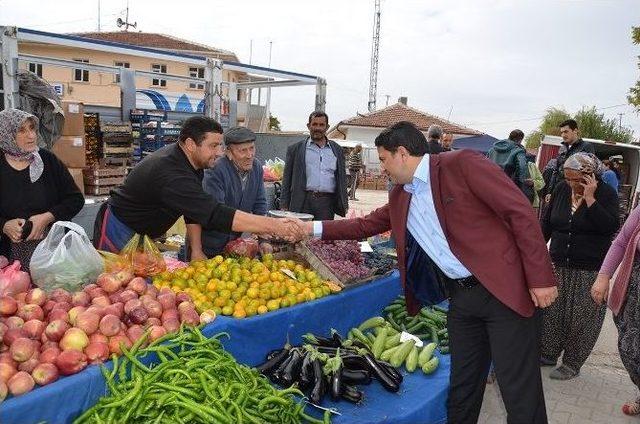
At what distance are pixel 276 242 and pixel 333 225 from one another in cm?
110

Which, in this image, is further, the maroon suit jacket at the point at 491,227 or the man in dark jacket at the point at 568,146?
the man in dark jacket at the point at 568,146

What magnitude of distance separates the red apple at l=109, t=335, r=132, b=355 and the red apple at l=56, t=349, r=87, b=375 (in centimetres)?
18

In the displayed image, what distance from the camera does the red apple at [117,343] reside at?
2.48 metres

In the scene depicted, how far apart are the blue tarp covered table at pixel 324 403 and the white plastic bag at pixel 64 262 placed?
0.86 m

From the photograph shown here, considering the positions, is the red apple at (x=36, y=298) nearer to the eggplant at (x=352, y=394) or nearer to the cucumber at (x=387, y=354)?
the eggplant at (x=352, y=394)

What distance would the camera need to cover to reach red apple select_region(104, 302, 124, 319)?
265cm

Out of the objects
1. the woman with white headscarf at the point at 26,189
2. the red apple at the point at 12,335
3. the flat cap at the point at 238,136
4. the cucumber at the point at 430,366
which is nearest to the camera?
the red apple at the point at 12,335

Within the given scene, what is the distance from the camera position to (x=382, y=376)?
3410 millimetres

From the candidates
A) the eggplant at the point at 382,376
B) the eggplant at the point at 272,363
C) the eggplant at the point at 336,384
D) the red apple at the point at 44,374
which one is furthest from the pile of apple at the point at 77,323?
the eggplant at the point at 382,376

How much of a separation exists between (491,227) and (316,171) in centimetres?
374

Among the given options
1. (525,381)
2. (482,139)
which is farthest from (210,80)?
(482,139)

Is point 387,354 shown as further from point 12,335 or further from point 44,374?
point 12,335

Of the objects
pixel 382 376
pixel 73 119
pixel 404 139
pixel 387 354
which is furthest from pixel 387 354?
pixel 73 119

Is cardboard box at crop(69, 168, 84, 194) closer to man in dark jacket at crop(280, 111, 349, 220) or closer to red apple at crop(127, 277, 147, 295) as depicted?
man in dark jacket at crop(280, 111, 349, 220)
